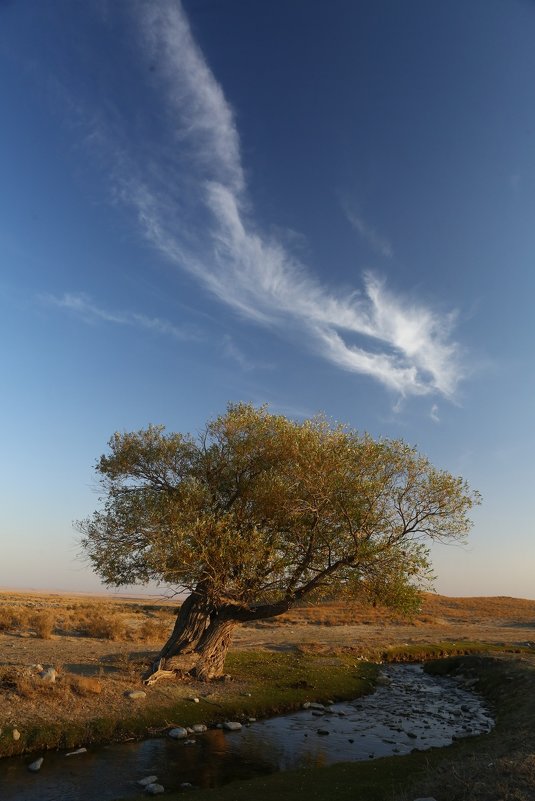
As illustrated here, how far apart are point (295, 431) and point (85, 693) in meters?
16.2

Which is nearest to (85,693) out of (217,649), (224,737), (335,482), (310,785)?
(224,737)

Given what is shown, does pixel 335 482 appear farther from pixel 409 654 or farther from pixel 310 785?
pixel 409 654

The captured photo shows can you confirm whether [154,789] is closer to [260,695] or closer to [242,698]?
[242,698]

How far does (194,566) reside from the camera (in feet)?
84.1

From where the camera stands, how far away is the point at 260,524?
28391mm

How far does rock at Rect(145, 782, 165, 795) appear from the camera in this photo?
15.8 meters

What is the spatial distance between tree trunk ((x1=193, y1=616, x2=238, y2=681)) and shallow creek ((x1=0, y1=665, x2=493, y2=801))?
5.55m

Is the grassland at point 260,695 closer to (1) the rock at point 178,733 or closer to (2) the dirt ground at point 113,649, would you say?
(2) the dirt ground at point 113,649

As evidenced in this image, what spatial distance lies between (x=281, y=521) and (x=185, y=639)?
9.16m

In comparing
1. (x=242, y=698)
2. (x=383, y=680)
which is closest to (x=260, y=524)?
(x=242, y=698)

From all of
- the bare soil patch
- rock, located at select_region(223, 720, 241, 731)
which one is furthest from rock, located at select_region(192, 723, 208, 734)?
the bare soil patch

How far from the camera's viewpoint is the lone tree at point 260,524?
1040 inches

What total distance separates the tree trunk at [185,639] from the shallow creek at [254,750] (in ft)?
19.7

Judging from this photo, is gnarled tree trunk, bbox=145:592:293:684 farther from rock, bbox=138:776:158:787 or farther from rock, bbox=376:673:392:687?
rock, bbox=376:673:392:687
